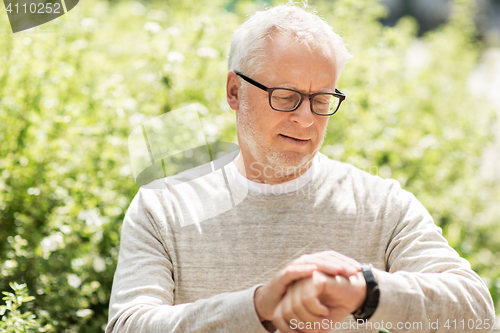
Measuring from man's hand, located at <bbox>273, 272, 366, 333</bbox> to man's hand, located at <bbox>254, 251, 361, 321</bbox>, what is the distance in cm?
1

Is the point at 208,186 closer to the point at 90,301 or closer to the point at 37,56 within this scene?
the point at 90,301

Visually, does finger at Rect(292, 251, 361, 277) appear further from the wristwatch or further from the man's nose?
the man's nose

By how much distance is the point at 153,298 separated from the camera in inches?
63.6

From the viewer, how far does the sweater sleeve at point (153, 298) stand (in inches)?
53.5

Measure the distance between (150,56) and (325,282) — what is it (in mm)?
2442

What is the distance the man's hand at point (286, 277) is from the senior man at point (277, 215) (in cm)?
25

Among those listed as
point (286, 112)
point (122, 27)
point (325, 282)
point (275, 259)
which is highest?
point (286, 112)

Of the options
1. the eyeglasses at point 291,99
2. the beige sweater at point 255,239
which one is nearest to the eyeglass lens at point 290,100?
the eyeglasses at point 291,99

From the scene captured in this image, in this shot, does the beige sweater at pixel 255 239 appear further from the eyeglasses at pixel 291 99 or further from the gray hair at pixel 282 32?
the gray hair at pixel 282 32

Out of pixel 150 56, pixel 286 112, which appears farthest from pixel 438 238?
pixel 150 56

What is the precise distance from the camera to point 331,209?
1953 millimetres

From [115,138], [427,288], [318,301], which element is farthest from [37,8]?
[427,288]

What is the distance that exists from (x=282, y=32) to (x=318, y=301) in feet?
3.52

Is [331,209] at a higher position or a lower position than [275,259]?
higher
